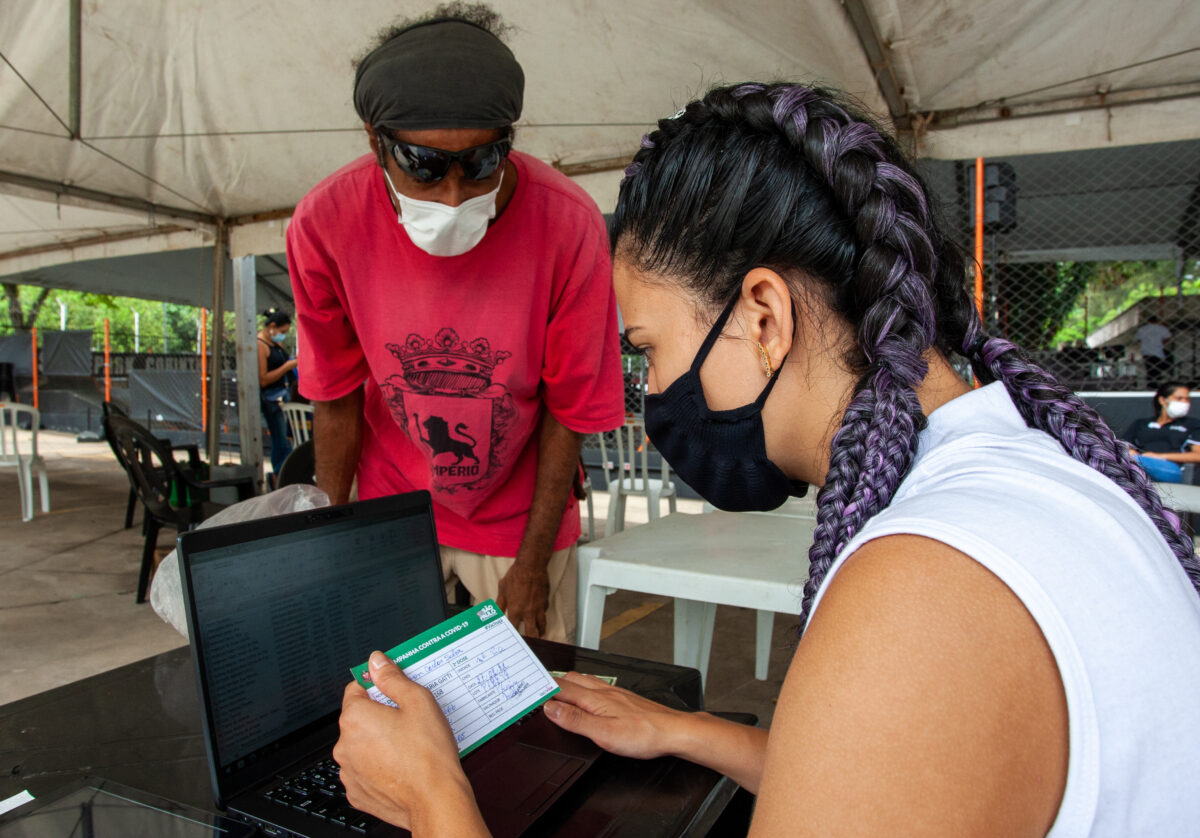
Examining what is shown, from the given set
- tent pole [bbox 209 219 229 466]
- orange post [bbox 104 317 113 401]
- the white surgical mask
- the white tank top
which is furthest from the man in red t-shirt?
orange post [bbox 104 317 113 401]

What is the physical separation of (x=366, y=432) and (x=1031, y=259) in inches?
265

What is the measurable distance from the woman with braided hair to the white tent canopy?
6.31 feet

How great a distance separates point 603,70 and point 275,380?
4.25 meters

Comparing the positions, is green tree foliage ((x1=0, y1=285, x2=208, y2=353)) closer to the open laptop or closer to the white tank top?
the open laptop

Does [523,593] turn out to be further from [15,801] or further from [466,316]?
[15,801]

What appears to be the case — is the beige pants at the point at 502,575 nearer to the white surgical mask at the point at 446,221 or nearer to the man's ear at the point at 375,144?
the white surgical mask at the point at 446,221

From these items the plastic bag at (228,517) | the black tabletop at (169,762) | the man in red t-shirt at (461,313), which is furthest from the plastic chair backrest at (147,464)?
the black tabletop at (169,762)

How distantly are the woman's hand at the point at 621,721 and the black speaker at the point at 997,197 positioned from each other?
12.2 ft

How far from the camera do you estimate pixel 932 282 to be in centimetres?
76

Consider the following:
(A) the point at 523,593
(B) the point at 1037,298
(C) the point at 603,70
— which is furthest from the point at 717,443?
(B) the point at 1037,298

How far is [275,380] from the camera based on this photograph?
629 cm

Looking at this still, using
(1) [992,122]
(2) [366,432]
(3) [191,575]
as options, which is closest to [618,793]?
(3) [191,575]

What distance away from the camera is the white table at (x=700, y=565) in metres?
1.67

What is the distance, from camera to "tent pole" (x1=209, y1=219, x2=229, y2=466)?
5355 mm
